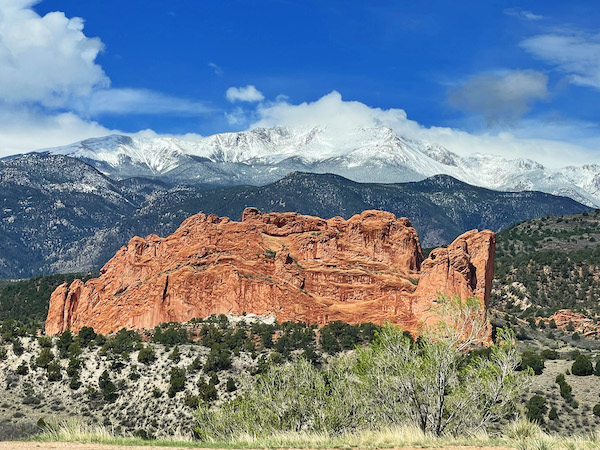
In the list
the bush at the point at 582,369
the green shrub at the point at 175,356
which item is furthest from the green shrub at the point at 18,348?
the bush at the point at 582,369

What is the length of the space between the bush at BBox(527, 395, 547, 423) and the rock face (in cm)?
2366

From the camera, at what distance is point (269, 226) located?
120500 millimetres

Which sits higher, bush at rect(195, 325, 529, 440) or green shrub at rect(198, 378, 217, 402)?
bush at rect(195, 325, 529, 440)

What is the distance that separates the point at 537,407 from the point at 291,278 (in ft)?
134

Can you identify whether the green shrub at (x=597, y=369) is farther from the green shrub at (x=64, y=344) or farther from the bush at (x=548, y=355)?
the green shrub at (x=64, y=344)

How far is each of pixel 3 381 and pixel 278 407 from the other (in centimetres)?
4532

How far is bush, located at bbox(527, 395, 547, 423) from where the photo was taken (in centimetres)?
7094

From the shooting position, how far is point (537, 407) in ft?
238

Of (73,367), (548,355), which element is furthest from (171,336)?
(548,355)

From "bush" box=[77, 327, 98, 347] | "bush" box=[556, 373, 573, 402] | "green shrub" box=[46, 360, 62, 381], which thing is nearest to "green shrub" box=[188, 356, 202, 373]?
"green shrub" box=[46, 360, 62, 381]

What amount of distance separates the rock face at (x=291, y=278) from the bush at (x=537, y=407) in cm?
2366

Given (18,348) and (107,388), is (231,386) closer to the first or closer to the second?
(107,388)

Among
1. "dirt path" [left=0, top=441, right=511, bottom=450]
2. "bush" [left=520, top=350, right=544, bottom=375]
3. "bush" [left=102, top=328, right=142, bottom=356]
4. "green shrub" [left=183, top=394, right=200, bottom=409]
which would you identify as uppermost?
"bush" [left=102, top=328, right=142, bottom=356]

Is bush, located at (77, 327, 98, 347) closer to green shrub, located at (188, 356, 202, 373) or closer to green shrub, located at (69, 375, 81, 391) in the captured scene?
green shrub, located at (69, 375, 81, 391)
